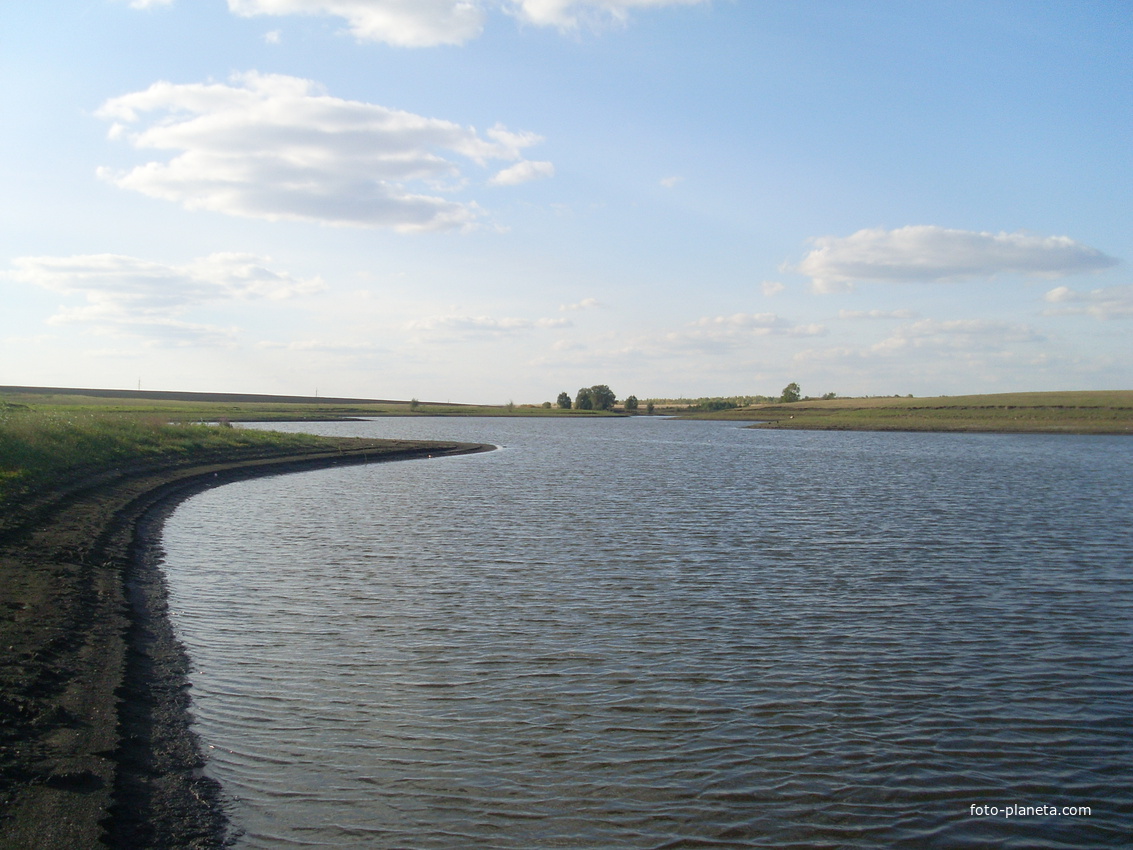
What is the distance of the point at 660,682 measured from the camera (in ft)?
38.5

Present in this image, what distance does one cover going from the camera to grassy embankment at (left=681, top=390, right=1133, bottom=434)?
107438mm

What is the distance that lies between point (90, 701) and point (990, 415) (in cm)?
13074

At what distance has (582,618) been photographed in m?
15.1

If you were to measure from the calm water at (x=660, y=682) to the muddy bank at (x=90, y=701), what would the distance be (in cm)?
50

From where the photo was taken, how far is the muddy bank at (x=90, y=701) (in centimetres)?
725

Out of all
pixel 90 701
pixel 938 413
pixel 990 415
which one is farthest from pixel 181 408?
pixel 90 701

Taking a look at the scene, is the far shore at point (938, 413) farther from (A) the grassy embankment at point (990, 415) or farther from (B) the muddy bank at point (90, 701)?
(B) the muddy bank at point (90, 701)

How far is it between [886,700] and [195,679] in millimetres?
9998

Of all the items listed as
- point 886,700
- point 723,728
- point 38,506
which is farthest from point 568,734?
point 38,506

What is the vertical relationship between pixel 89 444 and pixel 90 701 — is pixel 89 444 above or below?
above

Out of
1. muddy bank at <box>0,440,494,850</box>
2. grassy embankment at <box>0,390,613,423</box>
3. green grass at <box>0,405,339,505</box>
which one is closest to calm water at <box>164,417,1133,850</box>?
muddy bank at <box>0,440,494,850</box>

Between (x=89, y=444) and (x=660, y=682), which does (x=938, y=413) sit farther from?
(x=660, y=682)

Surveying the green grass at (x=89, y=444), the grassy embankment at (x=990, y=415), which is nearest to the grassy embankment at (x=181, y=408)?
the green grass at (x=89, y=444)

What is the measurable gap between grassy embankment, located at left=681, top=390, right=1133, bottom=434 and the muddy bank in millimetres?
115123
